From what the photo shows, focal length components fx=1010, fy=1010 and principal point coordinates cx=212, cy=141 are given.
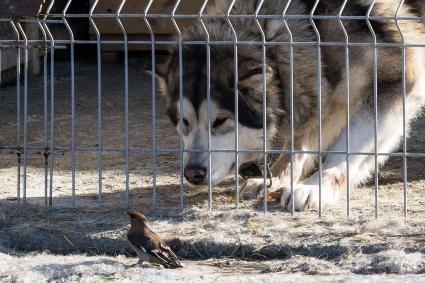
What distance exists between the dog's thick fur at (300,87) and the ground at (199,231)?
21cm

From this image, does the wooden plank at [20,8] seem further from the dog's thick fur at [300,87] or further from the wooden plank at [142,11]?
the wooden plank at [142,11]

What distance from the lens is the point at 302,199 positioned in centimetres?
459

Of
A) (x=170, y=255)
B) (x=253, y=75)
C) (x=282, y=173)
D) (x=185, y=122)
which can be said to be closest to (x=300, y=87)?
(x=253, y=75)

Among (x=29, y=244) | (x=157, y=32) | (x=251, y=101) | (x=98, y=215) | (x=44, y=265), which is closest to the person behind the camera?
(x=44, y=265)

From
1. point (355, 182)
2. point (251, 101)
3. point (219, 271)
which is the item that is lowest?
point (219, 271)

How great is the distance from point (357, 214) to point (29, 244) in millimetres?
1423

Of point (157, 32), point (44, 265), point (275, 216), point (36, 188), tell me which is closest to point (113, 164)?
point (36, 188)

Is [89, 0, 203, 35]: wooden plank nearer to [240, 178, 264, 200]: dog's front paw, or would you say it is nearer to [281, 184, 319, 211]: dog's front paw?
[240, 178, 264, 200]: dog's front paw

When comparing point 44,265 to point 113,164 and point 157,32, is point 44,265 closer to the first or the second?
point 113,164

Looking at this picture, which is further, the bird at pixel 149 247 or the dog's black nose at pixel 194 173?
the dog's black nose at pixel 194 173

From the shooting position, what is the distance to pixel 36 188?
16.7 ft

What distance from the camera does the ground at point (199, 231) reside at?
3.70 m

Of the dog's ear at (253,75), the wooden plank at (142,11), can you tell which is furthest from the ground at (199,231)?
the wooden plank at (142,11)

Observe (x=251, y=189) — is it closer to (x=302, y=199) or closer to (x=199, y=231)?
(x=302, y=199)
